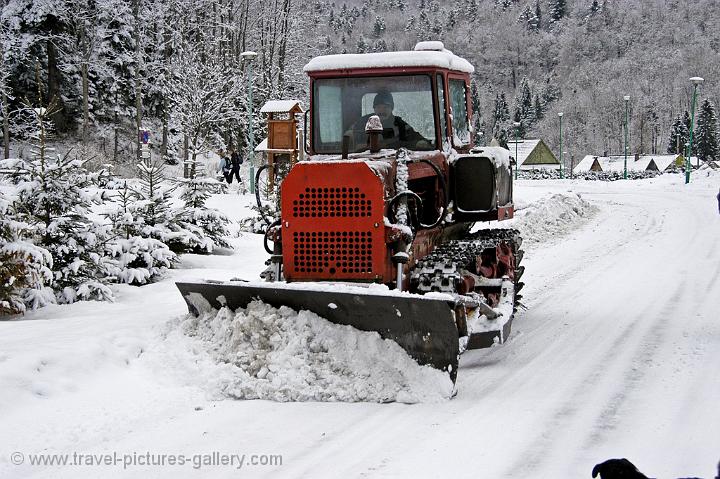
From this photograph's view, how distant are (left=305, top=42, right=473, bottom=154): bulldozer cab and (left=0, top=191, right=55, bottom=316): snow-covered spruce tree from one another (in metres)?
3.35

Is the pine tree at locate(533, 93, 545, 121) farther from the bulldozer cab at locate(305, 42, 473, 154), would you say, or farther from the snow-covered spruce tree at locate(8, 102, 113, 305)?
the bulldozer cab at locate(305, 42, 473, 154)

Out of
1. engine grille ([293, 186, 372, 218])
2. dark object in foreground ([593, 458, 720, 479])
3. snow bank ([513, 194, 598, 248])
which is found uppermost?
engine grille ([293, 186, 372, 218])

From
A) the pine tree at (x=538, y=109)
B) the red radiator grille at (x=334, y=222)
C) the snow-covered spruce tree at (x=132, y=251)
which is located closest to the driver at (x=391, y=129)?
the red radiator grille at (x=334, y=222)

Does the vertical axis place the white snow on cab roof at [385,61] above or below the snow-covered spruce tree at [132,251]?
above

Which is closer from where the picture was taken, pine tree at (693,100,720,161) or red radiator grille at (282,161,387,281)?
red radiator grille at (282,161,387,281)

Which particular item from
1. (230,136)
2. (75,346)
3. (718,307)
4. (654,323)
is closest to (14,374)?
(75,346)

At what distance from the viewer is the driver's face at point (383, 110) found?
730 cm

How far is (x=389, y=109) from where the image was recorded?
730cm

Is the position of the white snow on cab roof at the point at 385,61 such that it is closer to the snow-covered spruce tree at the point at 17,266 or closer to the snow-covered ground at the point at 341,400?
the snow-covered ground at the point at 341,400

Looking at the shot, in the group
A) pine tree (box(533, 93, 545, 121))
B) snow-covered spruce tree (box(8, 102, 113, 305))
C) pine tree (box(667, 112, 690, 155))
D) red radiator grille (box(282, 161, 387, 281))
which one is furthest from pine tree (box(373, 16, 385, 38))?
red radiator grille (box(282, 161, 387, 281))

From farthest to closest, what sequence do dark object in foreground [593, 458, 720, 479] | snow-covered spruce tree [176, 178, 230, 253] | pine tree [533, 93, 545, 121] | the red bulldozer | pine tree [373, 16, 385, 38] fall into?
pine tree [373, 16, 385, 38] → pine tree [533, 93, 545, 121] → snow-covered spruce tree [176, 178, 230, 253] → the red bulldozer → dark object in foreground [593, 458, 720, 479]

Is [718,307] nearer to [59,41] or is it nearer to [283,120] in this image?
[283,120]

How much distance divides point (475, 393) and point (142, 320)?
3334mm

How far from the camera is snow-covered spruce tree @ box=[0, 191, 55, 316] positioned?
27.1 ft
